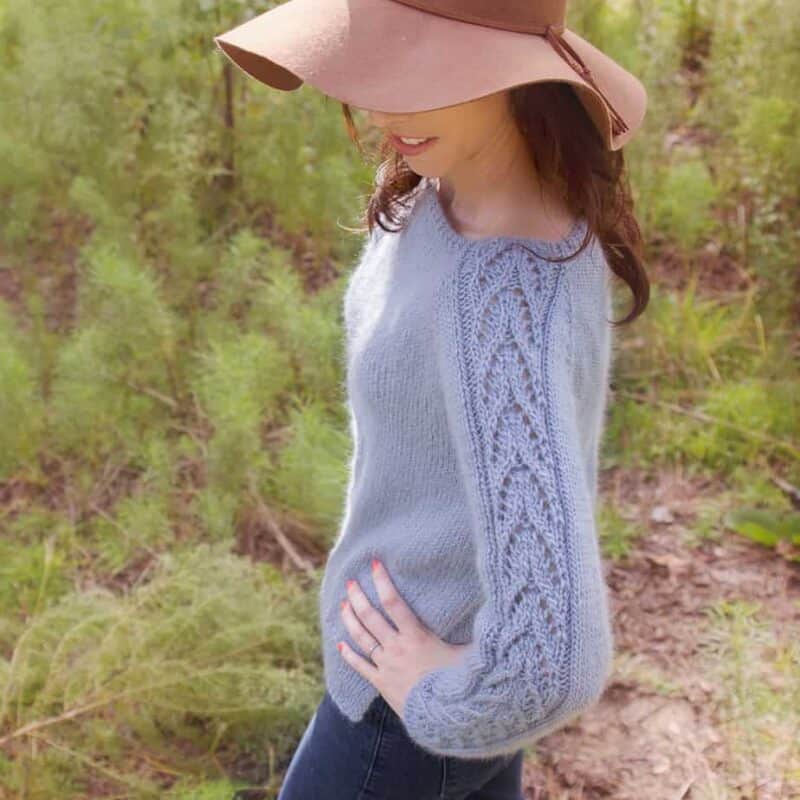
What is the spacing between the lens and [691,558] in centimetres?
262

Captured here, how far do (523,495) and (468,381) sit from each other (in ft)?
0.37

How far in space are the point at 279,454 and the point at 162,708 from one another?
819 mm

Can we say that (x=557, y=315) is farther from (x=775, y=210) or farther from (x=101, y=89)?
(x=775, y=210)

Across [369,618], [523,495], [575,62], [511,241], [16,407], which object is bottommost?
[16,407]

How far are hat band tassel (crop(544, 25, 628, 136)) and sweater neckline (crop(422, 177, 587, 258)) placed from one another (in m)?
0.10

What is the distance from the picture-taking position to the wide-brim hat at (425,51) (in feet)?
3.15

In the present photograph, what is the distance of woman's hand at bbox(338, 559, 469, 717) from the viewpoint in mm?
1093

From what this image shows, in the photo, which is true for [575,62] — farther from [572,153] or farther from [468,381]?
[468,381]

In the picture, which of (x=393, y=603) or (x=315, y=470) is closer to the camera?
(x=393, y=603)

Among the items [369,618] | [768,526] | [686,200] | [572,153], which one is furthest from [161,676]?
[686,200]

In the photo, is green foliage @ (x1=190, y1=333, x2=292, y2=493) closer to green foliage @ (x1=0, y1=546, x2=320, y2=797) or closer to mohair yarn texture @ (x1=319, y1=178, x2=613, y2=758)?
green foliage @ (x1=0, y1=546, x2=320, y2=797)

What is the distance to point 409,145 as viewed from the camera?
1.08 metres

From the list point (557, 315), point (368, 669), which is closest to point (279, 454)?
point (368, 669)

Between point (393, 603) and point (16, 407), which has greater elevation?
point (393, 603)
